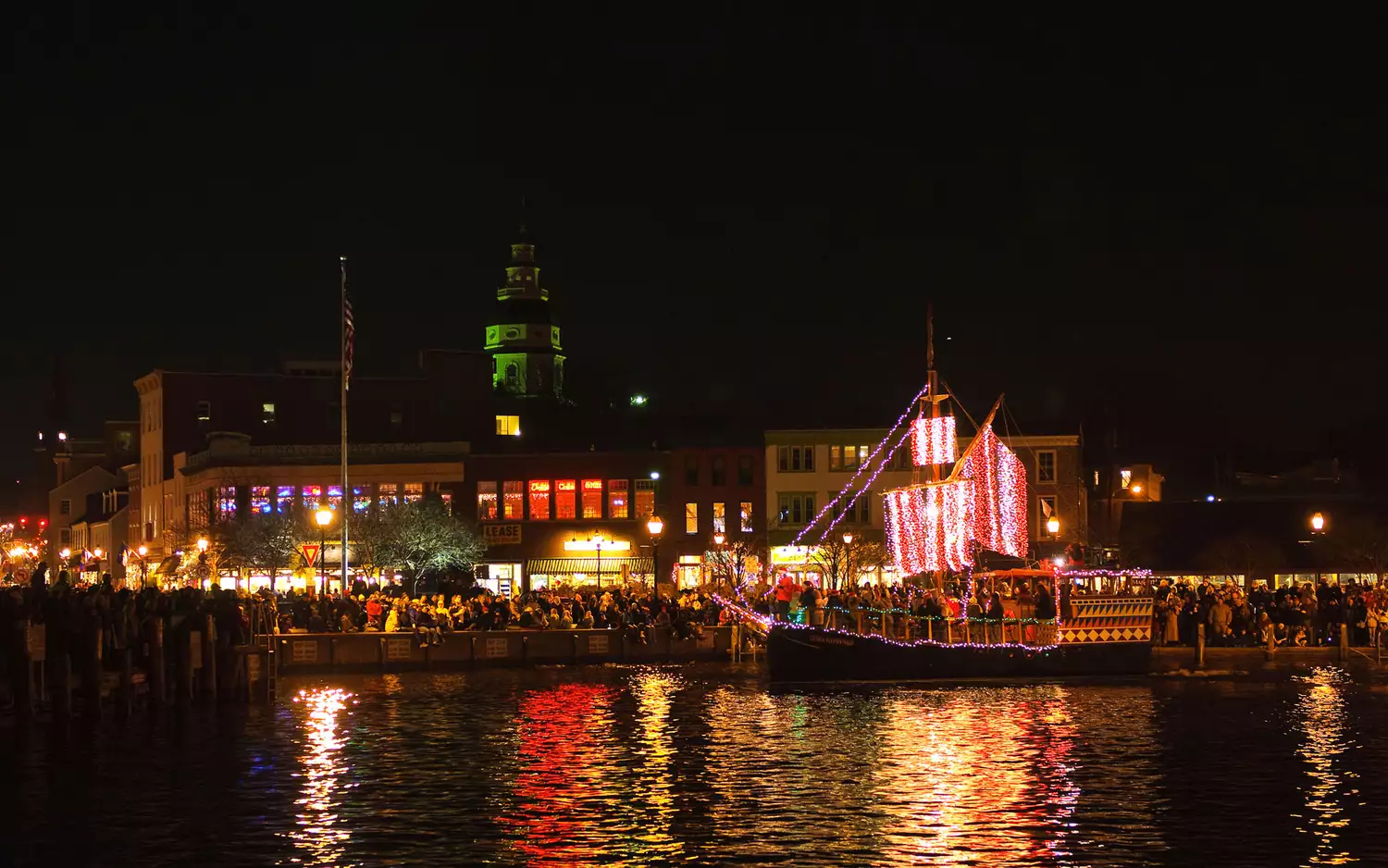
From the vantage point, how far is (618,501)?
86562 millimetres

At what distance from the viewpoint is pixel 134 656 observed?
39406mm

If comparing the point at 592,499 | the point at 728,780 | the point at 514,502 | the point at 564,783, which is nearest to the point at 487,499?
the point at 514,502

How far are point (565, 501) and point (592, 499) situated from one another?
4.07 feet

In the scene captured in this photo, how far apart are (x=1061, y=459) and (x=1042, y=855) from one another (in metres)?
61.5

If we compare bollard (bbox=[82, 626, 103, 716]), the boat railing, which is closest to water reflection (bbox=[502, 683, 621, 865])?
the boat railing

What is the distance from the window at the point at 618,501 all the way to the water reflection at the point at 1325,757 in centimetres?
4396

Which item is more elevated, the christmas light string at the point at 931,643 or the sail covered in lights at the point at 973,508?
the sail covered in lights at the point at 973,508

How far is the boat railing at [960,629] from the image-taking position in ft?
149

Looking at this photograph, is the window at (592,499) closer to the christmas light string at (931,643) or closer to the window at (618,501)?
the window at (618,501)

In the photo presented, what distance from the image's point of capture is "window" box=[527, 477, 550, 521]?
86.4 m

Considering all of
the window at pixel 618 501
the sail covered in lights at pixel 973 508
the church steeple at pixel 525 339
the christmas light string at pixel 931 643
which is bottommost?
the christmas light string at pixel 931 643

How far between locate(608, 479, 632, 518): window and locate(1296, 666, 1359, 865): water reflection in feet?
144

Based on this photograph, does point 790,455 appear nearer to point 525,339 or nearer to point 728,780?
point 728,780

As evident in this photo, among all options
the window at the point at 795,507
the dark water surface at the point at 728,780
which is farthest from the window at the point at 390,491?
the dark water surface at the point at 728,780
